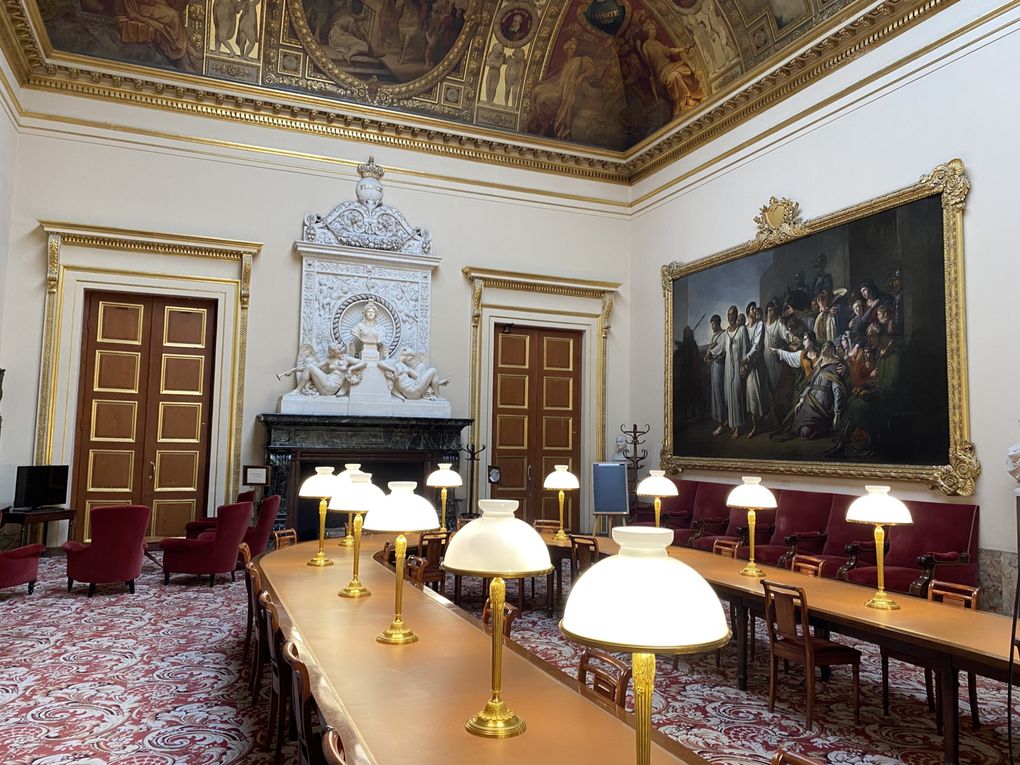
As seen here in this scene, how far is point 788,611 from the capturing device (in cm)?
523

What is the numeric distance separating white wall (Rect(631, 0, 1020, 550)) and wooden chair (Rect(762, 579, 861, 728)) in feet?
12.8

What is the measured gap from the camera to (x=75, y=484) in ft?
38.8

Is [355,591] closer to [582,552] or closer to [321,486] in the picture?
[321,486]

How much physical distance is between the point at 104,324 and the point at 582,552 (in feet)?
29.0

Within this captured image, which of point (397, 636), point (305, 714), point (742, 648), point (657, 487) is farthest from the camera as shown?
point (657, 487)

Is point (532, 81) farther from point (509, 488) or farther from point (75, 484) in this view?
point (75, 484)

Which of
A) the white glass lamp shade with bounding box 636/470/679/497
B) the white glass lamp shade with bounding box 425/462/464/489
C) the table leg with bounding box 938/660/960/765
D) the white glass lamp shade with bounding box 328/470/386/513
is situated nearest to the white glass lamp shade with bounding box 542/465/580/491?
the white glass lamp shade with bounding box 636/470/679/497

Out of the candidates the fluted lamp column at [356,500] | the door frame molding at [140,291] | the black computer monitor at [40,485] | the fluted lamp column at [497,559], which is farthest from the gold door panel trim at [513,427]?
the fluted lamp column at [497,559]

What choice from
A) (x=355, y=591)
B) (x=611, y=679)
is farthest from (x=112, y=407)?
(x=611, y=679)

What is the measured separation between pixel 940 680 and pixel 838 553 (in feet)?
17.8

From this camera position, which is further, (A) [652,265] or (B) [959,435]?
(A) [652,265]

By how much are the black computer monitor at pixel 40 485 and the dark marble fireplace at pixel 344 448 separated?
9.42 feet

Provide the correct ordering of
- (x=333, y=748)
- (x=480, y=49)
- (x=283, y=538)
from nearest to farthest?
(x=333, y=748), (x=283, y=538), (x=480, y=49)

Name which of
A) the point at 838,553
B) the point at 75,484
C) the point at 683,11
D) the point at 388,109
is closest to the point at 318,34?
the point at 388,109
